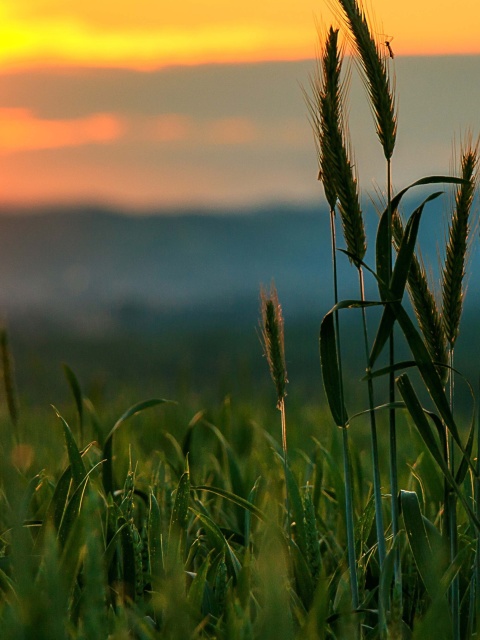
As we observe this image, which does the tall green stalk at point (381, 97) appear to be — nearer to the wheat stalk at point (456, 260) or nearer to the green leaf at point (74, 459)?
the wheat stalk at point (456, 260)

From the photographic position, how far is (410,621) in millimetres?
1881

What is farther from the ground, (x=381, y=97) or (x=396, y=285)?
(x=381, y=97)

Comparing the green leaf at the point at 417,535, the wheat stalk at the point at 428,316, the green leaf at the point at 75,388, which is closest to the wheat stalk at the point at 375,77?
the wheat stalk at the point at 428,316

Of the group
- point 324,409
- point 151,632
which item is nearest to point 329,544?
point 151,632

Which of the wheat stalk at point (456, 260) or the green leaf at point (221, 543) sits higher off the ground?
Result: the wheat stalk at point (456, 260)

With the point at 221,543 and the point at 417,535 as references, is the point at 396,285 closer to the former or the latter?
the point at 417,535

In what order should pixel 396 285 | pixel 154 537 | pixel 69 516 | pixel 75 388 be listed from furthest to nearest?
pixel 75 388, pixel 154 537, pixel 69 516, pixel 396 285

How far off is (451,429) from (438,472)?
95cm

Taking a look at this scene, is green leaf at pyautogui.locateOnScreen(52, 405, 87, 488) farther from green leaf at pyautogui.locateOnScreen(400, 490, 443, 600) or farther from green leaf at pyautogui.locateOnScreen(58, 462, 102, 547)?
green leaf at pyautogui.locateOnScreen(400, 490, 443, 600)

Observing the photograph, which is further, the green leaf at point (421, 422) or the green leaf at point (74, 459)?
the green leaf at point (74, 459)

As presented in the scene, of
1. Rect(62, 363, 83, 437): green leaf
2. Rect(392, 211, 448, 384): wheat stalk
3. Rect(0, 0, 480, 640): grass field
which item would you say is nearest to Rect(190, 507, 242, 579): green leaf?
Rect(0, 0, 480, 640): grass field

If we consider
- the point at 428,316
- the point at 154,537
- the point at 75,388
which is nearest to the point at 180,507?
the point at 154,537

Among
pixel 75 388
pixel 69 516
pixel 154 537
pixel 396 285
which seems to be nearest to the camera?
pixel 396 285

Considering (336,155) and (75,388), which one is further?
(75,388)
